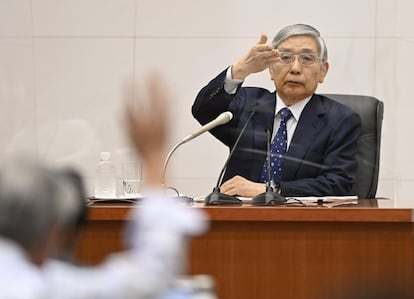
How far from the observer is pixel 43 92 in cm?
643

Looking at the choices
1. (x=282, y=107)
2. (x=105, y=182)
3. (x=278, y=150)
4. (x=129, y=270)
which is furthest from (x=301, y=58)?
(x=129, y=270)

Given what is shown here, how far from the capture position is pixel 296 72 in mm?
4941

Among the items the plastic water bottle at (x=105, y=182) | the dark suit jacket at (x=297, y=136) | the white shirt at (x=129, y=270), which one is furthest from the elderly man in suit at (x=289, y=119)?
the white shirt at (x=129, y=270)

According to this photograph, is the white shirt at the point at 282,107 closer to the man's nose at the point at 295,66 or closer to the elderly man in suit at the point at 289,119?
the elderly man in suit at the point at 289,119

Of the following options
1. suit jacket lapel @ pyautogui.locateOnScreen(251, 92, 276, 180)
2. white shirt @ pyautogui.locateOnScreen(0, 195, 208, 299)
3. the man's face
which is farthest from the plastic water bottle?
white shirt @ pyautogui.locateOnScreen(0, 195, 208, 299)

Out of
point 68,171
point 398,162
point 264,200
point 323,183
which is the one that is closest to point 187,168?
point 398,162

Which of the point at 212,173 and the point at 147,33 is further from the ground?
the point at 147,33

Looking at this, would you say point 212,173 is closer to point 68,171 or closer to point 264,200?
point 264,200

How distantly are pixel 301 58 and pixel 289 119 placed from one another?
0.32 m

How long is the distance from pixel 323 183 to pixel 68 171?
2.88 metres

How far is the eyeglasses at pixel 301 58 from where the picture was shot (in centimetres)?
495

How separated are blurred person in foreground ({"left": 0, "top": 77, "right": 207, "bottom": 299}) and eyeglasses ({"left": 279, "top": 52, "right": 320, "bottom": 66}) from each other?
10.6 ft

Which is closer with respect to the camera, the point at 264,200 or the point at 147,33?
the point at 264,200

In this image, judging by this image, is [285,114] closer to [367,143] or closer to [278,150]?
[278,150]
